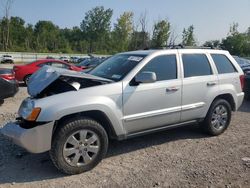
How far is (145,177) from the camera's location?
14.5 ft

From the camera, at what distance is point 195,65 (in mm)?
5969

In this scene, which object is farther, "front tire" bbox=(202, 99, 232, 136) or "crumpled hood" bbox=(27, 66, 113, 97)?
"front tire" bbox=(202, 99, 232, 136)

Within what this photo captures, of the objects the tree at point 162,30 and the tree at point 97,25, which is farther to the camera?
the tree at point 97,25

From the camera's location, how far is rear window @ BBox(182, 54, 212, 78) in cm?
580

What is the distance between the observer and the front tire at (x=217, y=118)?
620 cm

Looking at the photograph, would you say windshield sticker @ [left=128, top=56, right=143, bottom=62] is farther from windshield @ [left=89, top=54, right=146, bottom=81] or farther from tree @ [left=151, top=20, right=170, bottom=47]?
tree @ [left=151, top=20, right=170, bottom=47]

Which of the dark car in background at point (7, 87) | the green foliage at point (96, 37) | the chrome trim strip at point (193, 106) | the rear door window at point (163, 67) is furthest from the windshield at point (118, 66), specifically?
the green foliage at point (96, 37)

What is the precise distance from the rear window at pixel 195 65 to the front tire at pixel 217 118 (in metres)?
0.70

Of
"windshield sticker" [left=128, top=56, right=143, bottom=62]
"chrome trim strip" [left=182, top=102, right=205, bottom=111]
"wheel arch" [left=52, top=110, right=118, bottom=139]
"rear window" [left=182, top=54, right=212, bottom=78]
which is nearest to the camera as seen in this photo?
"wheel arch" [left=52, top=110, right=118, bottom=139]

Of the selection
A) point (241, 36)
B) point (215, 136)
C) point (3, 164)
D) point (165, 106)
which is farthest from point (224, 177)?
point (241, 36)

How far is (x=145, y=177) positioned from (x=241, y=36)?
6462cm

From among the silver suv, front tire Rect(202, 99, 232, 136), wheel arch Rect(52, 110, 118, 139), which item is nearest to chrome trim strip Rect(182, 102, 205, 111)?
the silver suv

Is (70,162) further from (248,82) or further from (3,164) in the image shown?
(248,82)

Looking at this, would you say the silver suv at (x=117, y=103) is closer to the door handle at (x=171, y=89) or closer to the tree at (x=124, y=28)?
the door handle at (x=171, y=89)
